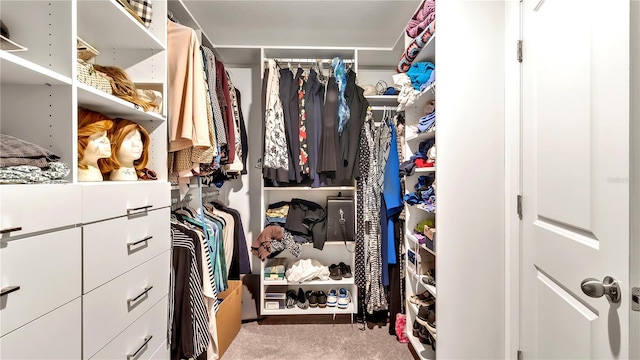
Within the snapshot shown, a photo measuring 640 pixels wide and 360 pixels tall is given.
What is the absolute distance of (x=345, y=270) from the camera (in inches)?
95.7

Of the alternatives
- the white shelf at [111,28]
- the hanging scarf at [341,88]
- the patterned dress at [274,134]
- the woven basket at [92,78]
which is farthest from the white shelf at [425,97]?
the woven basket at [92,78]

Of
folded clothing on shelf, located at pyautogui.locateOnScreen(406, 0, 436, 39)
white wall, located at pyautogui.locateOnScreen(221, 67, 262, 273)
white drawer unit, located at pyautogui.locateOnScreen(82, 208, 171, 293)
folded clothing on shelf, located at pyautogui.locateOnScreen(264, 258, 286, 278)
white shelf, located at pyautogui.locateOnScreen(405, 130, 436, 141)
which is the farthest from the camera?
white wall, located at pyautogui.locateOnScreen(221, 67, 262, 273)

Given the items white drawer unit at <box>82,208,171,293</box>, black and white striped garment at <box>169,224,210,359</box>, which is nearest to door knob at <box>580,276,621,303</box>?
white drawer unit at <box>82,208,171,293</box>

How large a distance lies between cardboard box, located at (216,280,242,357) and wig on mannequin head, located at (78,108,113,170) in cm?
127

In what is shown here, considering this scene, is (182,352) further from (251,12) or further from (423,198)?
(251,12)

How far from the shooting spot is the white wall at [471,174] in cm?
136

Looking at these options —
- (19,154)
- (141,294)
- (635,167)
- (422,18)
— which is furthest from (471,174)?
(19,154)

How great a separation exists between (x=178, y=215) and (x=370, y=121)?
5.00 feet

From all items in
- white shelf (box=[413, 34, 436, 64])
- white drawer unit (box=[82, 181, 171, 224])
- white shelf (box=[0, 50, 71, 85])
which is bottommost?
white drawer unit (box=[82, 181, 171, 224])

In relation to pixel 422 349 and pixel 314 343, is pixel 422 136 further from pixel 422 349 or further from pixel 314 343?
pixel 314 343

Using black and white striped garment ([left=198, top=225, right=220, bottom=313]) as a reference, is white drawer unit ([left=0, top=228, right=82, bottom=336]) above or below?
above

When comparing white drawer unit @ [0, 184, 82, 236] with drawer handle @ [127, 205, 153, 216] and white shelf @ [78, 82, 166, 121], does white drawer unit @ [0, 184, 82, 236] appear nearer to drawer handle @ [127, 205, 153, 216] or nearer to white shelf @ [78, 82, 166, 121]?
drawer handle @ [127, 205, 153, 216]

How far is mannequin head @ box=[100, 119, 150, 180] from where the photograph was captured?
113cm

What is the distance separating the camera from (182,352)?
143 cm
